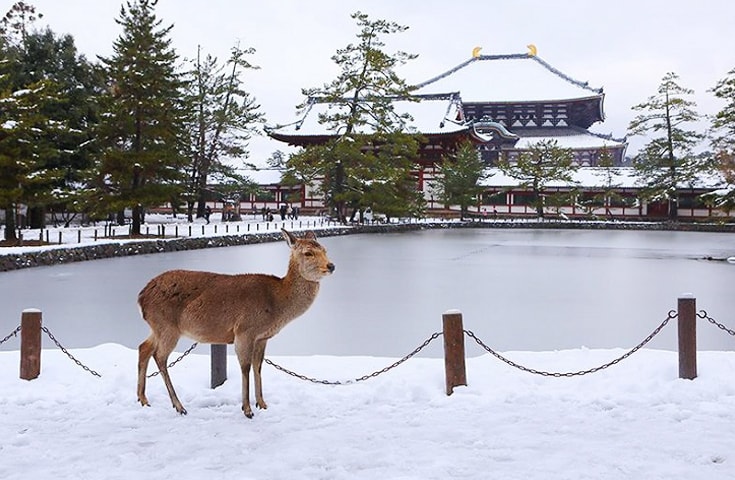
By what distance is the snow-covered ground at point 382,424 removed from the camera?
13.9 feet

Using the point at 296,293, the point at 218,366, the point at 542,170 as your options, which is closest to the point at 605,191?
the point at 542,170

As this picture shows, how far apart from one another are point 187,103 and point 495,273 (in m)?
15.6

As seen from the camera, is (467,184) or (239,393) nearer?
(239,393)

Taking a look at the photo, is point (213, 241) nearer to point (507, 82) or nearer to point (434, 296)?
point (434, 296)

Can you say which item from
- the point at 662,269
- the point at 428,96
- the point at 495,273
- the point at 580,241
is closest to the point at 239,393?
the point at 495,273

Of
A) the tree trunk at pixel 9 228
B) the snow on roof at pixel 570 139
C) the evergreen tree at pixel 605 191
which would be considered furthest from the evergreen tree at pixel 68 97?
the snow on roof at pixel 570 139

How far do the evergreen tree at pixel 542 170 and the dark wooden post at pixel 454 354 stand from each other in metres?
37.2

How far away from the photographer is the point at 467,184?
4094cm

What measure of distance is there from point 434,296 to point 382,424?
811 centimetres

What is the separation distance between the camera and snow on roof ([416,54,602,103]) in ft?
174

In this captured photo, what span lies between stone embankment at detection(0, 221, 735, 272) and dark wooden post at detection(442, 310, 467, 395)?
13.3 m

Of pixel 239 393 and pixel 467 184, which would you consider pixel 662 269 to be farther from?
pixel 467 184

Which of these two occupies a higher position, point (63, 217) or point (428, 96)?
point (428, 96)

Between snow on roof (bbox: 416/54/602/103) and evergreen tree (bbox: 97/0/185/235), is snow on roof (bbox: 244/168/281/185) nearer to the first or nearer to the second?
snow on roof (bbox: 416/54/602/103)
